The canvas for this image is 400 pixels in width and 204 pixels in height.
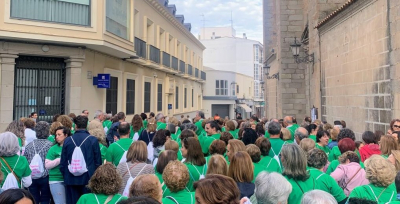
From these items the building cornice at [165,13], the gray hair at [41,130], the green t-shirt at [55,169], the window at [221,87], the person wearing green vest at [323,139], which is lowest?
the green t-shirt at [55,169]

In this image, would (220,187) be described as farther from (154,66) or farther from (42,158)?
(154,66)

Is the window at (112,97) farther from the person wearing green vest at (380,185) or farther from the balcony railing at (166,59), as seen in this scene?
the person wearing green vest at (380,185)

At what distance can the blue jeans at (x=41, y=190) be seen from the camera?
4453 mm

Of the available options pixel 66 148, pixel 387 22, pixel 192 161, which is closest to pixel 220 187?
pixel 192 161

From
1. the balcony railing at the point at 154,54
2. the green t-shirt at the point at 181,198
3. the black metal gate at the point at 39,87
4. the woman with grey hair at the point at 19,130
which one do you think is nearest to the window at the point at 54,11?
the black metal gate at the point at 39,87

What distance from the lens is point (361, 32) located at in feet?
27.0

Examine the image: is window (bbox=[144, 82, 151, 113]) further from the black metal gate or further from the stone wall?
the stone wall

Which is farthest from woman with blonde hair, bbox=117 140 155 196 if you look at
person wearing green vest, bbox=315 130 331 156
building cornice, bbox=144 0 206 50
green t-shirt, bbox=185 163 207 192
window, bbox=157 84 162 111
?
window, bbox=157 84 162 111

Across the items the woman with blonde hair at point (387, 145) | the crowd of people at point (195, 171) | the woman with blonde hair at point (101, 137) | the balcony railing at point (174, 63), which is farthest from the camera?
the balcony railing at point (174, 63)

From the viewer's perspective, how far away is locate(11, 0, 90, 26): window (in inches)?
401

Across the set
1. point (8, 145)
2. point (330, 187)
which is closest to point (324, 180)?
point (330, 187)

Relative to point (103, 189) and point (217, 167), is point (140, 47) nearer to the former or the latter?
point (217, 167)

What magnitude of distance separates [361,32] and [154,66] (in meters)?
12.8

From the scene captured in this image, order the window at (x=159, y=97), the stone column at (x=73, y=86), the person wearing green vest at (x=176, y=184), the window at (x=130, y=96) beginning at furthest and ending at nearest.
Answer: the window at (x=159, y=97)
the window at (x=130, y=96)
the stone column at (x=73, y=86)
the person wearing green vest at (x=176, y=184)
